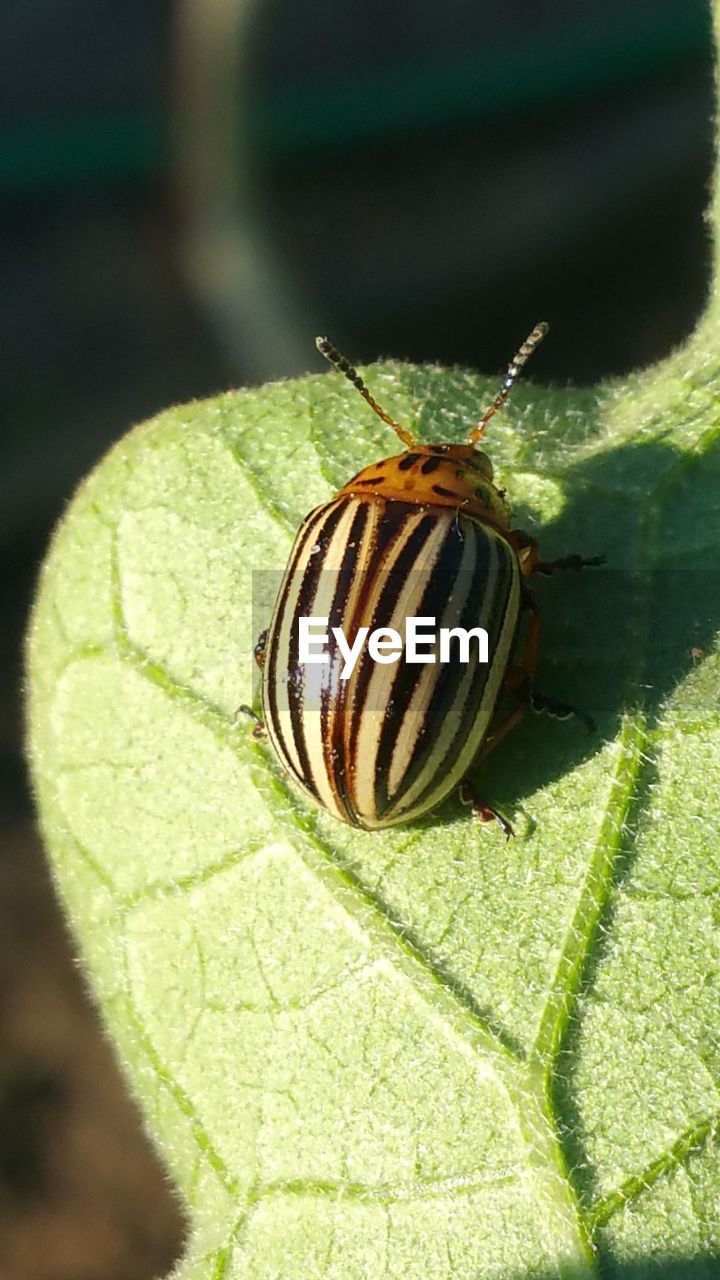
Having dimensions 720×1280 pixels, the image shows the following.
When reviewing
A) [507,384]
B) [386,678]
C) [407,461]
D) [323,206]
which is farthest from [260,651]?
[323,206]

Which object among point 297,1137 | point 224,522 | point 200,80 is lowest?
point 297,1137

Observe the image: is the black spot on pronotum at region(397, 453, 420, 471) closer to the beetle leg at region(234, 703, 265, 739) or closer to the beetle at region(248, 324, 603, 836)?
the beetle at region(248, 324, 603, 836)

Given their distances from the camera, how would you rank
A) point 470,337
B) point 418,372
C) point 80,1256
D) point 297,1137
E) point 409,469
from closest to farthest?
point 297,1137 < point 409,469 < point 418,372 < point 80,1256 < point 470,337

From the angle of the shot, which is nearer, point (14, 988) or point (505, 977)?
point (505, 977)

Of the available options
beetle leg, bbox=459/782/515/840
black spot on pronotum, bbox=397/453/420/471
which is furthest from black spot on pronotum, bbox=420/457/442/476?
beetle leg, bbox=459/782/515/840

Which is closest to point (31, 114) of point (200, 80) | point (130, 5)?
point (130, 5)

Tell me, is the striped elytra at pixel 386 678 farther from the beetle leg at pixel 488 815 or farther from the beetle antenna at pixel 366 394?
the beetle antenna at pixel 366 394

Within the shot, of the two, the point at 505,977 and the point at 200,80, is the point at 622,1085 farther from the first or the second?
the point at 200,80
